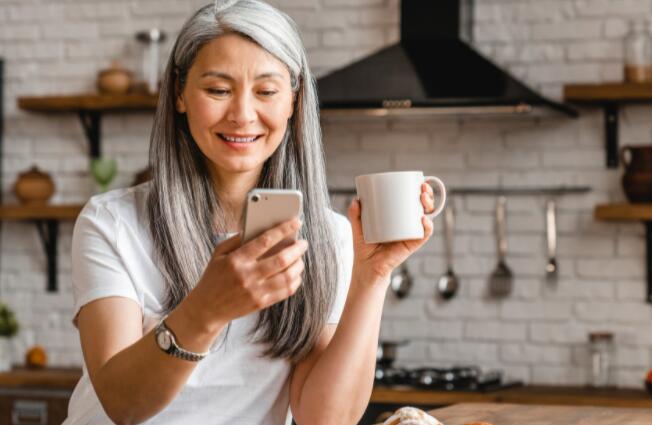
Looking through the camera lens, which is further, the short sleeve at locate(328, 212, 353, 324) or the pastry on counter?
the short sleeve at locate(328, 212, 353, 324)

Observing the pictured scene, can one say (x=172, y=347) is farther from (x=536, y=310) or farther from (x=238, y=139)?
(x=536, y=310)

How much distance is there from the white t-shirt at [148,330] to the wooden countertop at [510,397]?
198 cm

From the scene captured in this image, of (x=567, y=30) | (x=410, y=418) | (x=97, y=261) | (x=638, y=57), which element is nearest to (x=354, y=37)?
(x=567, y=30)

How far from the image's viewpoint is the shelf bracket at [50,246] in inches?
182

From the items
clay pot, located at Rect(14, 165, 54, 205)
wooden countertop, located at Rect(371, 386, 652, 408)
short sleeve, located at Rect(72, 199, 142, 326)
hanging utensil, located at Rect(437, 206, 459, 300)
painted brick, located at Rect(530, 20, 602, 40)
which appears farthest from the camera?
clay pot, located at Rect(14, 165, 54, 205)

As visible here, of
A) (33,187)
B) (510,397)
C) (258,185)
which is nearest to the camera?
(258,185)

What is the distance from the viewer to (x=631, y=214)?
3801 millimetres

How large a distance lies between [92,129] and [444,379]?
1.79m

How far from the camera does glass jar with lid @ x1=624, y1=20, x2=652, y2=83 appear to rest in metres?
3.93

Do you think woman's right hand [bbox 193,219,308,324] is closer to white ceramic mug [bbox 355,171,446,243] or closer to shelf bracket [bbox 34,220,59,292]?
white ceramic mug [bbox 355,171,446,243]

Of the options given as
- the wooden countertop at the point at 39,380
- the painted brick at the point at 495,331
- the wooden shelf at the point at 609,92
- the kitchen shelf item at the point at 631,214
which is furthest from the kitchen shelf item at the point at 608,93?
the wooden countertop at the point at 39,380

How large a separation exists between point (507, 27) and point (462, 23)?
0.23 metres

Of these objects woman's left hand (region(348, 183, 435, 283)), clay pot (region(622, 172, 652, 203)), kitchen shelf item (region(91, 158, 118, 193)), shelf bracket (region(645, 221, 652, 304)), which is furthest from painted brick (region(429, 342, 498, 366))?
woman's left hand (region(348, 183, 435, 283))

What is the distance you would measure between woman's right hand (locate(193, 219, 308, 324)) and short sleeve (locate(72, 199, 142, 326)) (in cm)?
36
